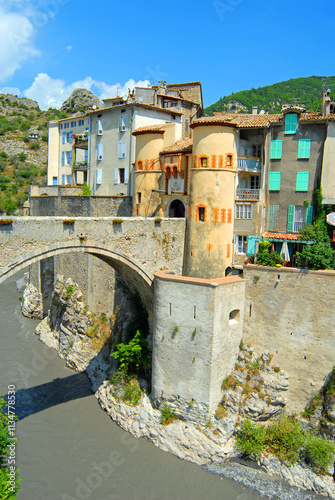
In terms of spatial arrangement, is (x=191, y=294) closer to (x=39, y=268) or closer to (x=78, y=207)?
(x=78, y=207)

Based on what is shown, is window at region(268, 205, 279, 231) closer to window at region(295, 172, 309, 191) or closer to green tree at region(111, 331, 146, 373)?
window at region(295, 172, 309, 191)

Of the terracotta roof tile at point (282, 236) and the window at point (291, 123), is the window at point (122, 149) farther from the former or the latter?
the terracotta roof tile at point (282, 236)

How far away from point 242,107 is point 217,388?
78.6m

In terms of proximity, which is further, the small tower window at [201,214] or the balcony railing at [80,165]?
the balcony railing at [80,165]

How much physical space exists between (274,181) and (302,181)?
1630mm

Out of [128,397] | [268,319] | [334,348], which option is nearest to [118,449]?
[128,397]

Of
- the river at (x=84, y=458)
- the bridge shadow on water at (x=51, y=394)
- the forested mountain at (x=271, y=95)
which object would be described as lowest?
the river at (x=84, y=458)

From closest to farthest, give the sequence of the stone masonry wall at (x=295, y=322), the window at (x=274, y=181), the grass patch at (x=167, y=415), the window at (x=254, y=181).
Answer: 1. the stone masonry wall at (x=295, y=322)
2. the grass patch at (x=167, y=415)
3. the window at (x=274, y=181)
4. the window at (x=254, y=181)

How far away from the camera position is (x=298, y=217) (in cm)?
2512

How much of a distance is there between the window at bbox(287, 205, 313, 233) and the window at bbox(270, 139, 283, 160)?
3082 mm

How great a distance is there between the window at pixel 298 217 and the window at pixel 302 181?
110 cm

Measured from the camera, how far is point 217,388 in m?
21.0

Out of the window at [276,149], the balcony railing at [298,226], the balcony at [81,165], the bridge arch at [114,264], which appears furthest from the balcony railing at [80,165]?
the balcony railing at [298,226]

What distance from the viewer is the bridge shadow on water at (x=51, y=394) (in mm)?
24042
